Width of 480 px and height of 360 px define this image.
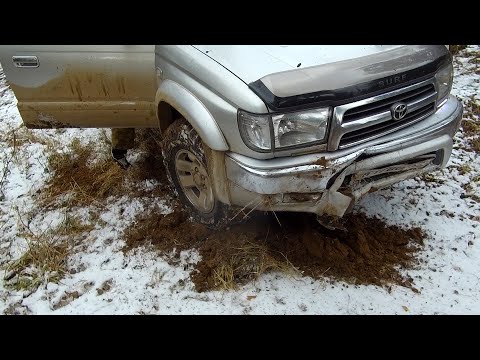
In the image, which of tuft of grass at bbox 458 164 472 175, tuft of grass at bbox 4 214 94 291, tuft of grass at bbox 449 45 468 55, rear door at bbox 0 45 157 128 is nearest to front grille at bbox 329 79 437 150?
tuft of grass at bbox 458 164 472 175

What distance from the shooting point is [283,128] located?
234cm

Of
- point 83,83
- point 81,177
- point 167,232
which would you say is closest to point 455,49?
point 167,232

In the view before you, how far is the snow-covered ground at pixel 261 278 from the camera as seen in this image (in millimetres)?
2705

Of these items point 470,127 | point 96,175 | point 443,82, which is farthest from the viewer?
point 470,127

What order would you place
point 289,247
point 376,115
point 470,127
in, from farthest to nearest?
point 470,127 → point 289,247 → point 376,115

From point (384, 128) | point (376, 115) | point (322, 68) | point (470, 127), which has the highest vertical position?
point (322, 68)

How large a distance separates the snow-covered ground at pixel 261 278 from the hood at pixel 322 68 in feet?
4.08

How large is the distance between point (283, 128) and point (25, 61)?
2.02 meters

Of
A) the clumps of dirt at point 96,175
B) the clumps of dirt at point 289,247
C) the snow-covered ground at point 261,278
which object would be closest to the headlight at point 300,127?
the clumps of dirt at point 289,247

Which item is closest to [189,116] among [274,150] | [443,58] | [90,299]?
[274,150]

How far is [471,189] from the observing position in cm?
352

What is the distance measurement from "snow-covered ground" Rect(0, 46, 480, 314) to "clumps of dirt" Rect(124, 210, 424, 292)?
0.24 feet

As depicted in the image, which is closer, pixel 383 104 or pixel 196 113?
pixel 383 104

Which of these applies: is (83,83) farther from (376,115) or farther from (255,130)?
(376,115)
